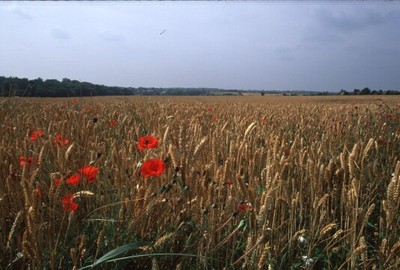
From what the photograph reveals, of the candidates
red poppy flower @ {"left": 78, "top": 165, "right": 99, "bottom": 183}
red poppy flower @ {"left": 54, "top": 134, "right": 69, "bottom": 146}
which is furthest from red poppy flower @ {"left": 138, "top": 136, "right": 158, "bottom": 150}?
red poppy flower @ {"left": 54, "top": 134, "right": 69, "bottom": 146}

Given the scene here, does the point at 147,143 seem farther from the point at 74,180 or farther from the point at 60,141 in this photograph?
the point at 60,141

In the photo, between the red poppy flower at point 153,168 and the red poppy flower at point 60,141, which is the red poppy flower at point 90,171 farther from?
the red poppy flower at point 60,141

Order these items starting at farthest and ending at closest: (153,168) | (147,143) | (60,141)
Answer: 1. (60,141)
2. (147,143)
3. (153,168)

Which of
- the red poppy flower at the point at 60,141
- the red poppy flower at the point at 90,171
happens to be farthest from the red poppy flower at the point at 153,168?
the red poppy flower at the point at 60,141

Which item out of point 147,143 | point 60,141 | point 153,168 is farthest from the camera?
point 60,141

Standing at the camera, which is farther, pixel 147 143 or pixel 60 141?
pixel 60 141

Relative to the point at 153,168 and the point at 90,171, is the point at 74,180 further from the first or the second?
the point at 153,168

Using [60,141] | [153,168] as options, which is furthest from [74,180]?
[60,141]

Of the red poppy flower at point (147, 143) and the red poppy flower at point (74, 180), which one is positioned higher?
the red poppy flower at point (147, 143)

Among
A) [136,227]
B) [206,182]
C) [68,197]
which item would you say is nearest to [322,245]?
[206,182]

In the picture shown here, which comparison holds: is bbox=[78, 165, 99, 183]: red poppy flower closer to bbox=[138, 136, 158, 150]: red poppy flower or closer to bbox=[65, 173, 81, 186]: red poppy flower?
bbox=[65, 173, 81, 186]: red poppy flower

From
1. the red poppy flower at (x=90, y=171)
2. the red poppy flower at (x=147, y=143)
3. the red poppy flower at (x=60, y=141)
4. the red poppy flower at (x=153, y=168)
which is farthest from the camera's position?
the red poppy flower at (x=60, y=141)

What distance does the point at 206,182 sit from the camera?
4.72ft

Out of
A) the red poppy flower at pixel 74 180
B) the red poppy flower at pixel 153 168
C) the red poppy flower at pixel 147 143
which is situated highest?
the red poppy flower at pixel 147 143
